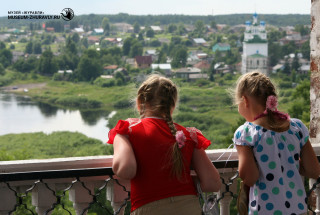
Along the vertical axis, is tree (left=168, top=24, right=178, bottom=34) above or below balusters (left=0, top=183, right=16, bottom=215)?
above

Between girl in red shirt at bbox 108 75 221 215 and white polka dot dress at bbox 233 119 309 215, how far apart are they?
17cm

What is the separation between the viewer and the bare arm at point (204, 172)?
4.18ft

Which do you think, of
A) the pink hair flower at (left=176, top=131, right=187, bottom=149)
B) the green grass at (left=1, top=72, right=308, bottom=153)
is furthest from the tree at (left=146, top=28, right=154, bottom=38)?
the pink hair flower at (left=176, top=131, right=187, bottom=149)

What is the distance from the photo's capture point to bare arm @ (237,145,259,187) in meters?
1.33

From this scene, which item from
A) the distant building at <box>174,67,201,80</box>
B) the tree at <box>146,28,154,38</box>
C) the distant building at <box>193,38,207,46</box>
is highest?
the tree at <box>146,28,154,38</box>

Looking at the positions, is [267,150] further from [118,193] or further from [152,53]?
[152,53]

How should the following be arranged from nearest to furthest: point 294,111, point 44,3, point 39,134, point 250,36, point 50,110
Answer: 1. point 294,111
2. point 39,134
3. point 50,110
4. point 250,36
5. point 44,3

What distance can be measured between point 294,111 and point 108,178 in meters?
19.1

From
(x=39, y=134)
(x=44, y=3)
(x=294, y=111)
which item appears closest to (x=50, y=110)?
(x=39, y=134)

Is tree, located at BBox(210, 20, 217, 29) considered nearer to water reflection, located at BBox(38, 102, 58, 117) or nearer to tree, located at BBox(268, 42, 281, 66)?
tree, located at BBox(268, 42, 281, 66)

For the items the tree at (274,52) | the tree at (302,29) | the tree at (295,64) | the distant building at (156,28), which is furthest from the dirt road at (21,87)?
the tree at (302,29)

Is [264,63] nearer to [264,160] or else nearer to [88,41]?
[88,41]

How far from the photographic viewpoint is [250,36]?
125 ft

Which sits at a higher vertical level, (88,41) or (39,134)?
(88,41)
